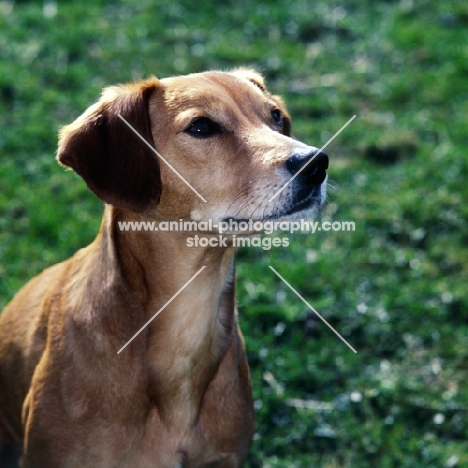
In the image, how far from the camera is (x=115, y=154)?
3.62 meters

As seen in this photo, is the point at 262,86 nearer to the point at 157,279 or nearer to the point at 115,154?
the point at 115,154

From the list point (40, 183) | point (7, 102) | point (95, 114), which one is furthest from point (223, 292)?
point (7, 102)

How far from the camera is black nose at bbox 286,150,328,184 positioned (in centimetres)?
347

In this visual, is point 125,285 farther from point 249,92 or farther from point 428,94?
point 428,94

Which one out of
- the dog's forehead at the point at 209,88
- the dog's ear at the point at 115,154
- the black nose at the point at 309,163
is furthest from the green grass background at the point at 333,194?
the dog's ear at the point at 115,154

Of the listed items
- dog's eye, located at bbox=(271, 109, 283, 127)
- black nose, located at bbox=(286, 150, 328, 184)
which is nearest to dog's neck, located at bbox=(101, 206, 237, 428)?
black nose, located at bbox=(286, 150, 328, 184)

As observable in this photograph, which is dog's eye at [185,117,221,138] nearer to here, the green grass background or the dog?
the dog

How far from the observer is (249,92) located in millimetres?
3982

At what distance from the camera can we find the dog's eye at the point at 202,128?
3660mm

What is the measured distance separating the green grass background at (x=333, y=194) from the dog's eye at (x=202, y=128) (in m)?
1.03

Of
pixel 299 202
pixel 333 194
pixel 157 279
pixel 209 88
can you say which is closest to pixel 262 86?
pixel 209 88

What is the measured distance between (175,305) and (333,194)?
3037mm

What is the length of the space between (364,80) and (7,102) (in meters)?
3.28

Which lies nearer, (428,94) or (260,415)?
(260,415)
